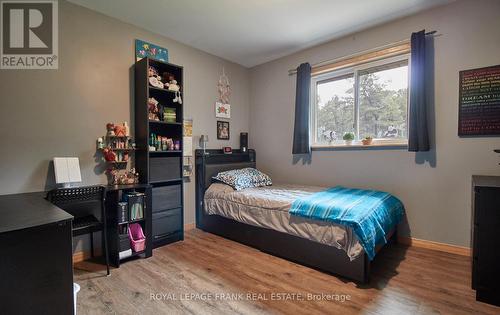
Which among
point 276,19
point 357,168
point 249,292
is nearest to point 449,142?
point 357,168

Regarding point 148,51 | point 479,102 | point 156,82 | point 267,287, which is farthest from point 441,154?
point 148,51

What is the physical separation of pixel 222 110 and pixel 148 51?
53.9 inches

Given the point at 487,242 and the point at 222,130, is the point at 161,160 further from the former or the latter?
the point at 487,242

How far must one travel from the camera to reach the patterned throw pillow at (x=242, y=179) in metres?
3.26

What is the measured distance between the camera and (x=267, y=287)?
1.99 m

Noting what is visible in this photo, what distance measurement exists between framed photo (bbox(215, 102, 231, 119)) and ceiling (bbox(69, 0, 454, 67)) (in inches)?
34.8

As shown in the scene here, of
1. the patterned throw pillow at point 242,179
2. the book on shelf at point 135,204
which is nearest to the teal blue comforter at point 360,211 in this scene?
the patterned throw pillow at point 242,179

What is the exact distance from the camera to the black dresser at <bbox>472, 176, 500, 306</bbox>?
5.50ft

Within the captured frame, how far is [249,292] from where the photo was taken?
1914 millimetres

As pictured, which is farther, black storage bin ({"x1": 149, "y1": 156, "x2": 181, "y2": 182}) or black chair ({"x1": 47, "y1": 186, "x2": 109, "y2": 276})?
black storage bin ({"x1": 149, "y1": 156, "x2": 181, "y2": 182})

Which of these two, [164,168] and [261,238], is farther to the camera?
[164,168]

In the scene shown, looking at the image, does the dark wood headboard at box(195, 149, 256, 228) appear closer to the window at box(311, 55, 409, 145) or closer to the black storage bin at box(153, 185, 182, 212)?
the black storage bin at box(153, 185, 182, 212)

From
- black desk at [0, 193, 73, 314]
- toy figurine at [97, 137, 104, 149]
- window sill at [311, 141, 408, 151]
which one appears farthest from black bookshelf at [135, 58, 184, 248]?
window sill at [311, 141, 408, 151]

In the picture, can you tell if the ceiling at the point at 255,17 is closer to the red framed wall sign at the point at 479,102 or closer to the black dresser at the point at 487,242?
the red framed wall sign at the point at 479,102
